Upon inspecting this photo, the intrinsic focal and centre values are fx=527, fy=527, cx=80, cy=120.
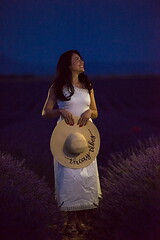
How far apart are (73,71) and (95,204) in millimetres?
918

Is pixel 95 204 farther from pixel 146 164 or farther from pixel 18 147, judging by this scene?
pixel 18 147

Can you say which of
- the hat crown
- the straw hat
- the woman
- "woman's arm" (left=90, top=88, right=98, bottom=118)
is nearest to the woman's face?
the woman

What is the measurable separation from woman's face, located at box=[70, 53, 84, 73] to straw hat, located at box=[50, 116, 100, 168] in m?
0.32

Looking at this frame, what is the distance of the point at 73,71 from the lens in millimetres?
3543

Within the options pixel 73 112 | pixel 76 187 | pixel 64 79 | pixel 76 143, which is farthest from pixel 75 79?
pixel 76 187

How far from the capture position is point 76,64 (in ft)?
11.5

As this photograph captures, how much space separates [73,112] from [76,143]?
22cm

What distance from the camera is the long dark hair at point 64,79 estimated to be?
349cm

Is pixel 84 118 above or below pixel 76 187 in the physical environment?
above

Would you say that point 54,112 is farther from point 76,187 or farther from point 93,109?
point 76,187

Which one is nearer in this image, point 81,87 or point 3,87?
point 81,87

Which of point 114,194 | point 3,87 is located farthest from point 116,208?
point 3,87

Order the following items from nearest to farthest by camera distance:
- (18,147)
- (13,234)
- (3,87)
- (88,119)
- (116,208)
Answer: (13,234) → (116,208) → (88,119) → (18,147) → (3,87)

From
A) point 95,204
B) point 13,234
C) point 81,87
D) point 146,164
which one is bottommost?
point 13,234
